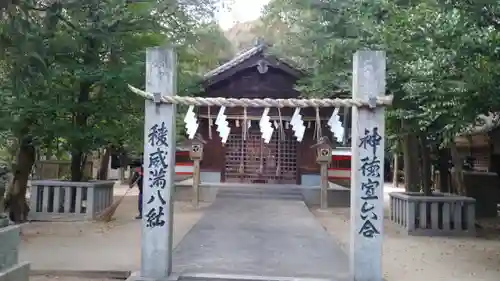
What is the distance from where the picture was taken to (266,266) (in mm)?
7508

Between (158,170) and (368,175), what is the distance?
2.78 m

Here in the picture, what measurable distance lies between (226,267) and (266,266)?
2.05 feet

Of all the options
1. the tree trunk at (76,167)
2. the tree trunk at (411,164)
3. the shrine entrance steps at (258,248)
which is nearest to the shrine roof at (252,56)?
the tree trunk at (411,164)

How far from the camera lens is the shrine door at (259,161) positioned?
65.1ft

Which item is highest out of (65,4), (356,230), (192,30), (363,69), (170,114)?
(192,30)

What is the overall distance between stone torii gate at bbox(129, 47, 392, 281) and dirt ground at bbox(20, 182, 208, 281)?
1.42 meters

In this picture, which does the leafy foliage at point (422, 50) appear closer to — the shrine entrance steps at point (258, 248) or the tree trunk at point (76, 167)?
the shrine entrance steps at point (258, 248)

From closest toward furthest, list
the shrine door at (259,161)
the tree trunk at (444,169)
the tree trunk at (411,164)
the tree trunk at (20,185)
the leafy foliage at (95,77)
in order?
the leafy foliage at (95,77), the tree trunk at (20,185), the tree trunk at (411,164), the tree trunk at (444,169), the shrine door at (259,161)

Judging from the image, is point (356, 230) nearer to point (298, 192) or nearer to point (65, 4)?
point (65, 4)

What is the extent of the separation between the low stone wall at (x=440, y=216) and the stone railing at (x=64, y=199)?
8.11 metres

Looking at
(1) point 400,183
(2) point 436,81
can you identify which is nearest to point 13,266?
(2) point 436,81

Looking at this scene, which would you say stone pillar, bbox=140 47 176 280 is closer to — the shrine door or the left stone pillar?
the left stone pillar

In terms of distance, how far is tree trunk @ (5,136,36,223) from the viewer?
1242 cm

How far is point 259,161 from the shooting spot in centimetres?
1986
